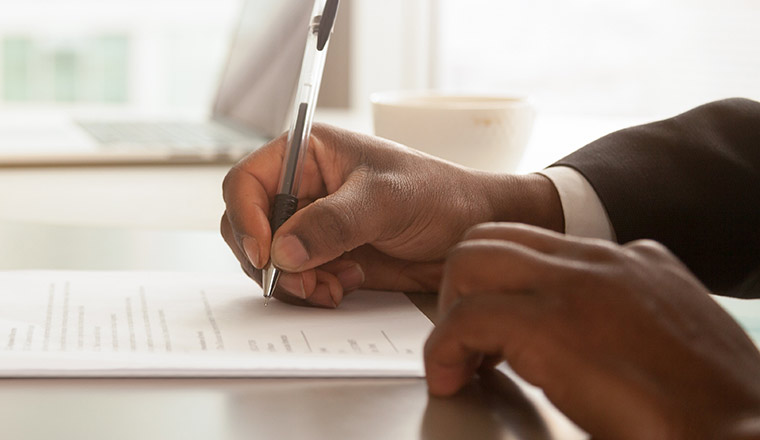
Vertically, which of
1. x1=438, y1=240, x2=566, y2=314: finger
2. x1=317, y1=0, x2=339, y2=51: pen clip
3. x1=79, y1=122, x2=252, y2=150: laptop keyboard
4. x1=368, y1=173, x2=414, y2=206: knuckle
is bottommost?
x1=79, y1=122, x2=252, y2=150: laptop keyboard

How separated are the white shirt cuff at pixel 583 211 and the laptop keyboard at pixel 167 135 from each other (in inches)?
25.6

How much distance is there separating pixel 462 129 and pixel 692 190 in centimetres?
29

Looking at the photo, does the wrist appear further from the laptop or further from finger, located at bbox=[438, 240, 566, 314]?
the laptop

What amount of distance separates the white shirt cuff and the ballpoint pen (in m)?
0.23

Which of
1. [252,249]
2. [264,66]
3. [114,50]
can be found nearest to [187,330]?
[252,249]

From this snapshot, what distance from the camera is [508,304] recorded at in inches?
18.9

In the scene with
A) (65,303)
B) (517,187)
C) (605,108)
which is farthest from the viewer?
(605,108)

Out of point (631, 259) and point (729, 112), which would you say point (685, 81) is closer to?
point (729, 112)

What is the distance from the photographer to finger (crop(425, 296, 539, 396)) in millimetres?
479

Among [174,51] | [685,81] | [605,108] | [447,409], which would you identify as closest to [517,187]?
[447,409]

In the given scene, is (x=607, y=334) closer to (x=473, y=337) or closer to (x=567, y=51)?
(x=473, y=337)

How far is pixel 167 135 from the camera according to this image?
1495 millimetres

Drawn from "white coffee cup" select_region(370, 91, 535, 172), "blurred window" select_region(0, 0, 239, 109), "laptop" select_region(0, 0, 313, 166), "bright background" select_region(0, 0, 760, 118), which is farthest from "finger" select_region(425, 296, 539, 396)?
"blurred window" select_region(0, 0, 239, 109)

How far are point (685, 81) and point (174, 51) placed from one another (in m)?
2.92
